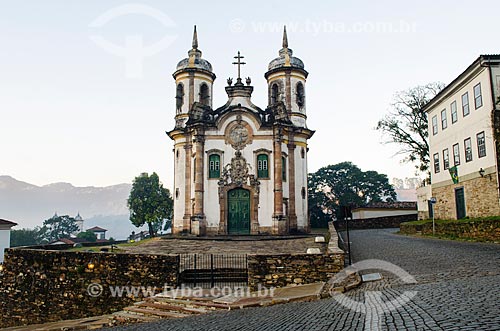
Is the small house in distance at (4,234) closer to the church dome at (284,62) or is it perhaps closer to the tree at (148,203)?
the tree at (148,203)

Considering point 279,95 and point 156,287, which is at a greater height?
point 279,95

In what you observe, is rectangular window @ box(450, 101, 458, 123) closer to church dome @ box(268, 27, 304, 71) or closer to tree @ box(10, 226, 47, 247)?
church dome @ box(268, 27, 304, 71)

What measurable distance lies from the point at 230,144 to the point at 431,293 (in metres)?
23.3

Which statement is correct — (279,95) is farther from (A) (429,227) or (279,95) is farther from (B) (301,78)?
(A) (429,227)

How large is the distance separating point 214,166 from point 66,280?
16208 mm

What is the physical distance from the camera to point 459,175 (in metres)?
24.4

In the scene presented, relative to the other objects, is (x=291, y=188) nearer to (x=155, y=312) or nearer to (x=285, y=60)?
(x=285, y=60)

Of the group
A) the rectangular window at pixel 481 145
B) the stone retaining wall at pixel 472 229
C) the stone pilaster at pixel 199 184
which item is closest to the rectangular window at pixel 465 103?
the rectangular window at pixel 481 145

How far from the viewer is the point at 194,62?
3475cm

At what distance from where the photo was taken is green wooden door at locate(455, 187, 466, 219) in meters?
24.1

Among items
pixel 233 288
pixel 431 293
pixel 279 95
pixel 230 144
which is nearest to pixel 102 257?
pixel 233 288

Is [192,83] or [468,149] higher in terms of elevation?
[192,83]

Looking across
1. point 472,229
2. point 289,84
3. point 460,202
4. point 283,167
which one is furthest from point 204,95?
point 472,229

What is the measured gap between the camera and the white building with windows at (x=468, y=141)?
67.1 ft
